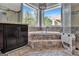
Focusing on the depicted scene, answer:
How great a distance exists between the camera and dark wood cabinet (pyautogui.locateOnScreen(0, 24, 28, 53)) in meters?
1.90

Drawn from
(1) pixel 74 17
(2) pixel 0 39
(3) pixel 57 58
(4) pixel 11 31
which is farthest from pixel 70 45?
(2) pixel 0 39

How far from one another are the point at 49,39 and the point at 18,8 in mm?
656

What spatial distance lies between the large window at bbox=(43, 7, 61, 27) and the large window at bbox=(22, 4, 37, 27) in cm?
15

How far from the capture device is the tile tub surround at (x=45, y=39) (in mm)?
2004

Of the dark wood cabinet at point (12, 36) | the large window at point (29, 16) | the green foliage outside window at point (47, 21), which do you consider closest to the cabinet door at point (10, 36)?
the dark wood cabinet at point (12, 36)

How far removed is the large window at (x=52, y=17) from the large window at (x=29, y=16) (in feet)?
0.50

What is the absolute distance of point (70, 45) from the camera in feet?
6.53

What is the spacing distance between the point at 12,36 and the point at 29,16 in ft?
1.29

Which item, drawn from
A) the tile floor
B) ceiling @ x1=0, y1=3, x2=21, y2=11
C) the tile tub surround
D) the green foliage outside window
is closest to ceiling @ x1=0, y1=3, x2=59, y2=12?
ceiling @ x1=0, y1=3, x2=21, y2=11

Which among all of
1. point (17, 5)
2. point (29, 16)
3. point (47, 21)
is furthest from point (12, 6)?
point (47, 21)

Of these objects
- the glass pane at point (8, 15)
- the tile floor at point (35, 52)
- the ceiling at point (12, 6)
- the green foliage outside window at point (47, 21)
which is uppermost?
the ceiling at point (12, 6)

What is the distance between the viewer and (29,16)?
6.59ft

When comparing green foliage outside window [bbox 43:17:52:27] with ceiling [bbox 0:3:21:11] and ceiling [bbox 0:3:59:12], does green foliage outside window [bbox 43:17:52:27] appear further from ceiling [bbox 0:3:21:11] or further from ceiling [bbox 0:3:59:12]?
ceiling [bbox 0:3:21:11]

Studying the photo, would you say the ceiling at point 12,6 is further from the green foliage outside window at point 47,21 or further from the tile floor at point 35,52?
the tile floor at point 35,52
